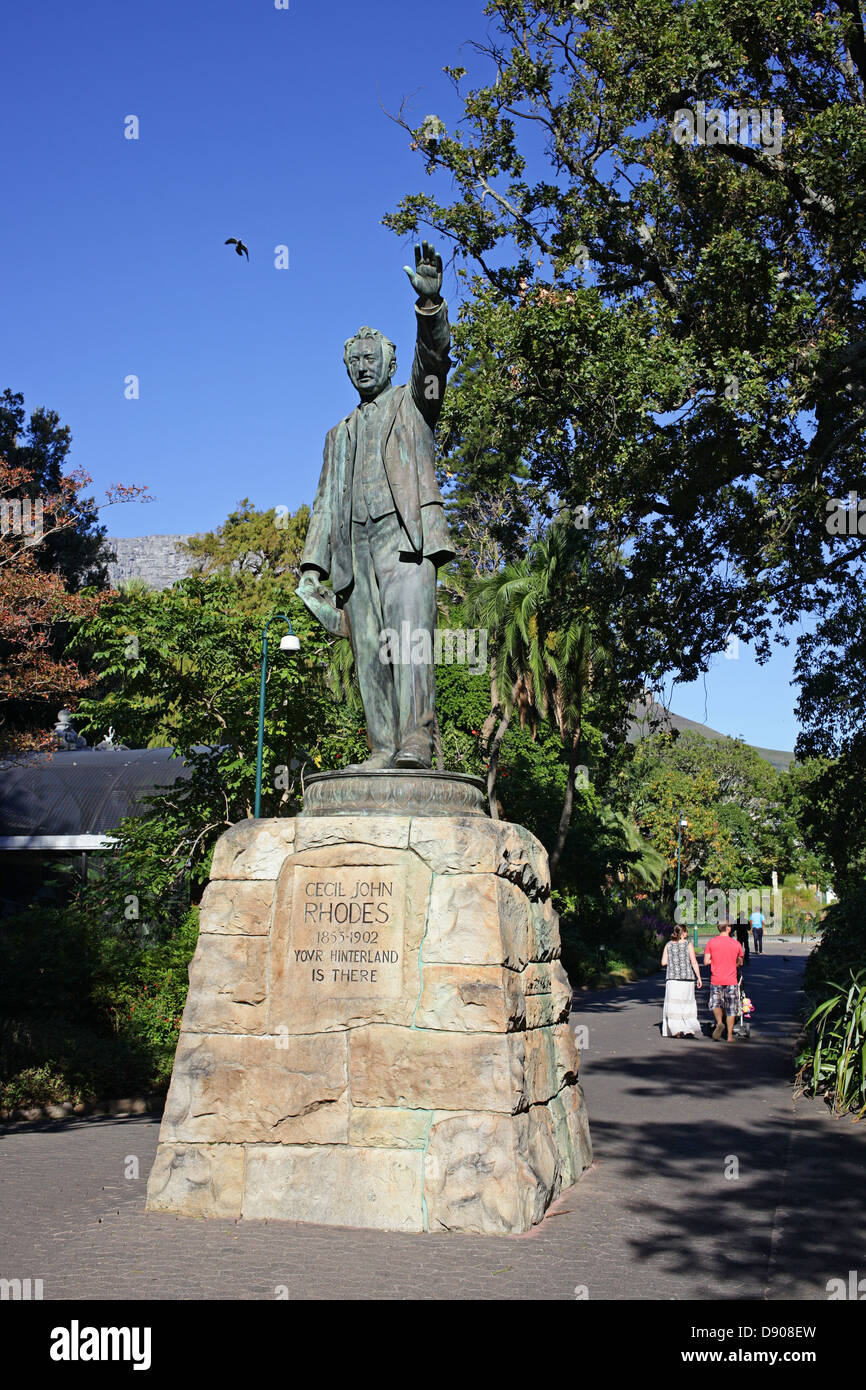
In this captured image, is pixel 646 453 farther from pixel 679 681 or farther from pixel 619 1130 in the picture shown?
pixel 619 1130

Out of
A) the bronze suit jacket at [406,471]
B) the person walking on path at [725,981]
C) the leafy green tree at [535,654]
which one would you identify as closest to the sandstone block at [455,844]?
the bronze suit jacket at [406,471]

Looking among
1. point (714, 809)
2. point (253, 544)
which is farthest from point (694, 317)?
point (714, 809)

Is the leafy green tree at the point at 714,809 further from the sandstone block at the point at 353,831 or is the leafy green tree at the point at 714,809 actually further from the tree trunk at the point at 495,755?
the sandstone block at the point at 353,831

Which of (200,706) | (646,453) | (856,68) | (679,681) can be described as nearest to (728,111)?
(856,68)

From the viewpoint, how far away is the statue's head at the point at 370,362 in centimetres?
681

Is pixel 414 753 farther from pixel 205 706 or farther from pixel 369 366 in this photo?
pixel 205 706

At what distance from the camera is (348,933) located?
19.4 feet

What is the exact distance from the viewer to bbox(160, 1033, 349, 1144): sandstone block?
570 cm

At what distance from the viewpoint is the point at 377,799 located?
20.3 feet

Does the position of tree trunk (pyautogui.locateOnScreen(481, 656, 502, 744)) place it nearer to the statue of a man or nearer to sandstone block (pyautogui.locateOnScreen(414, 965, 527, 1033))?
the statue of a man

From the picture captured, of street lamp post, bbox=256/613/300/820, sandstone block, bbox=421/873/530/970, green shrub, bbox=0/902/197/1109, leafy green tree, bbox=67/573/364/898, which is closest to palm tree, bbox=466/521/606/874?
leafy green tree, bbox=67/573/364/898

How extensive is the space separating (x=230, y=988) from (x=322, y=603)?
2.10 meters

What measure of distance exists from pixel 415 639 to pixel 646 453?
8.63 m

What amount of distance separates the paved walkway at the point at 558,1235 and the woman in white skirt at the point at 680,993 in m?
6.31
